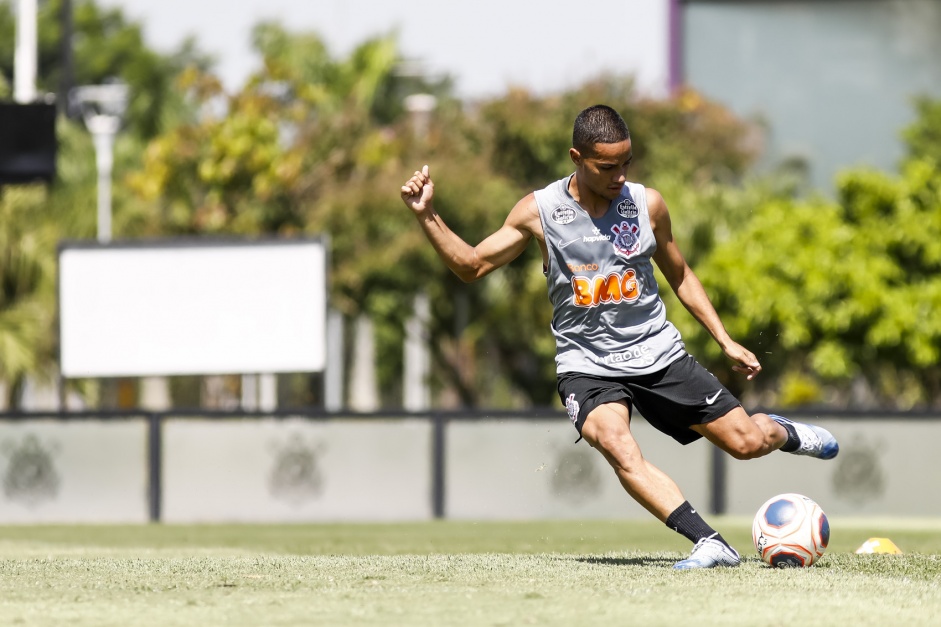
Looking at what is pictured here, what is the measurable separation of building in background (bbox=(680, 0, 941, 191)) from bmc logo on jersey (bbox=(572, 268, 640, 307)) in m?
47.8

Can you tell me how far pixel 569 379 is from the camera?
25.3ft

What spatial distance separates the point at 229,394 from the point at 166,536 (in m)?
26.5

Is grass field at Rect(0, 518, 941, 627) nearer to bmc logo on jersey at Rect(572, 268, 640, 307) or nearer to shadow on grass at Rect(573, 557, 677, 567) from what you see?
shadow on grass at Rect(573, 557, 677, 567)

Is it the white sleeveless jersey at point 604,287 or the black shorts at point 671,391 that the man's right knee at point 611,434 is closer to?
the black shorts at point 671,391

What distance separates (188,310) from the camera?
21125mm

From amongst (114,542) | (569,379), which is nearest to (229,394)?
(114,542)

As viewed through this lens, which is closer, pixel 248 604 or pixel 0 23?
pixel 248 604

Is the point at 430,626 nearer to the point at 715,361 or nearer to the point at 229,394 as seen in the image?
the point at 715,361

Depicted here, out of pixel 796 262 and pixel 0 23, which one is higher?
pixel 0 23

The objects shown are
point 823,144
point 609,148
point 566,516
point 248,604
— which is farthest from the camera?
point 823,144

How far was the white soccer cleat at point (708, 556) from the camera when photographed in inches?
288

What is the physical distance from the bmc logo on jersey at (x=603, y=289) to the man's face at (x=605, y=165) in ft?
1.22

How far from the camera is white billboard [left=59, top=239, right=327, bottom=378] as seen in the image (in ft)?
69.2

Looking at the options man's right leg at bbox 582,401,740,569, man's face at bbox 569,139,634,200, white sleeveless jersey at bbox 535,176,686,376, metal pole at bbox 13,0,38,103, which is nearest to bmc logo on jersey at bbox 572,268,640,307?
white sleeveless jersey at bbox 535,176,686,376
